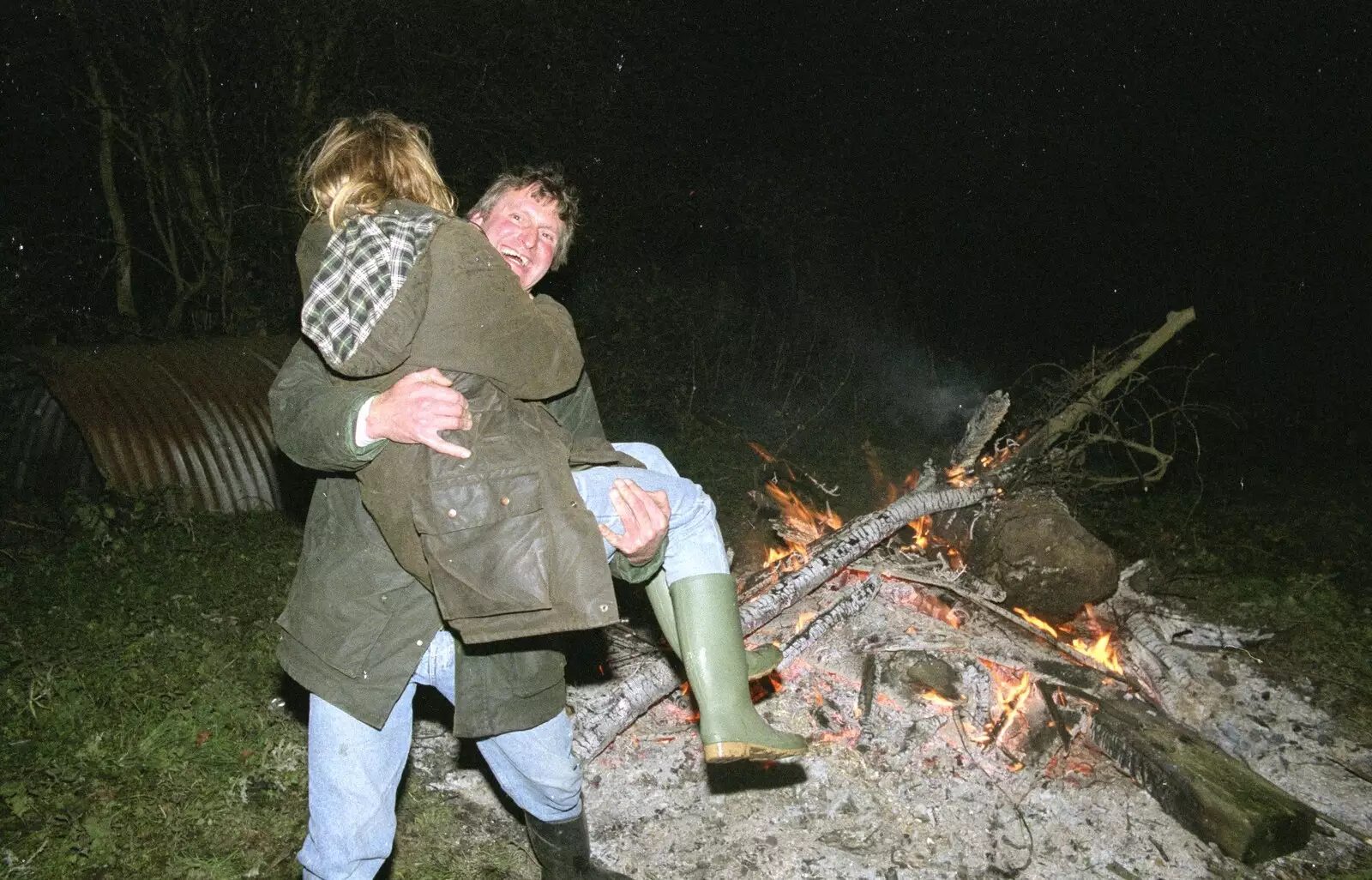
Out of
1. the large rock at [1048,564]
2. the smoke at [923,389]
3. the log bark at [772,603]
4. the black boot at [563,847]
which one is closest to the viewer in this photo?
the black boot at [563,847]

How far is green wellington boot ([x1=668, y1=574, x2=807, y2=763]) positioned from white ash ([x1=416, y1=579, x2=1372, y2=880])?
1.37 m

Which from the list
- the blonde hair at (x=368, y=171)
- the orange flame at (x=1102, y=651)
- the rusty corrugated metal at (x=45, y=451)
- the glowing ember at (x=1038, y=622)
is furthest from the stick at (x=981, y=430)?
the rusty corrugated metal at (x=45, y=451)

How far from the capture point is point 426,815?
11.1 ft

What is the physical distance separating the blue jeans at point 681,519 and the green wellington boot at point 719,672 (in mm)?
35

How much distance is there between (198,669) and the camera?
401cm

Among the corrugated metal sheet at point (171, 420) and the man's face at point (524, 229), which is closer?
the man's face at point (524, 229)

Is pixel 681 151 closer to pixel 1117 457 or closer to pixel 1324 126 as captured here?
pixel 1117 457

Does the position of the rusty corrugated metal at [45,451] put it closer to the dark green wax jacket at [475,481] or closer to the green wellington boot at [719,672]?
the dark green wax jacket at [475,481]

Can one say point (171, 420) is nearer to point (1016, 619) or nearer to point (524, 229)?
point (524, 229)

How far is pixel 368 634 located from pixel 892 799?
8.35 feet

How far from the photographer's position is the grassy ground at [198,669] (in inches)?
124

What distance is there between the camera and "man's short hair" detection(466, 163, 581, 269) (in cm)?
260

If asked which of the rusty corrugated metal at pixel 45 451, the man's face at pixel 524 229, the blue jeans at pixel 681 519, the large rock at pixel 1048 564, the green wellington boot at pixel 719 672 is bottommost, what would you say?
the rusty corrugated metal at pixel 45 451

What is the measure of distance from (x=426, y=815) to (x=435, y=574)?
204 cm
